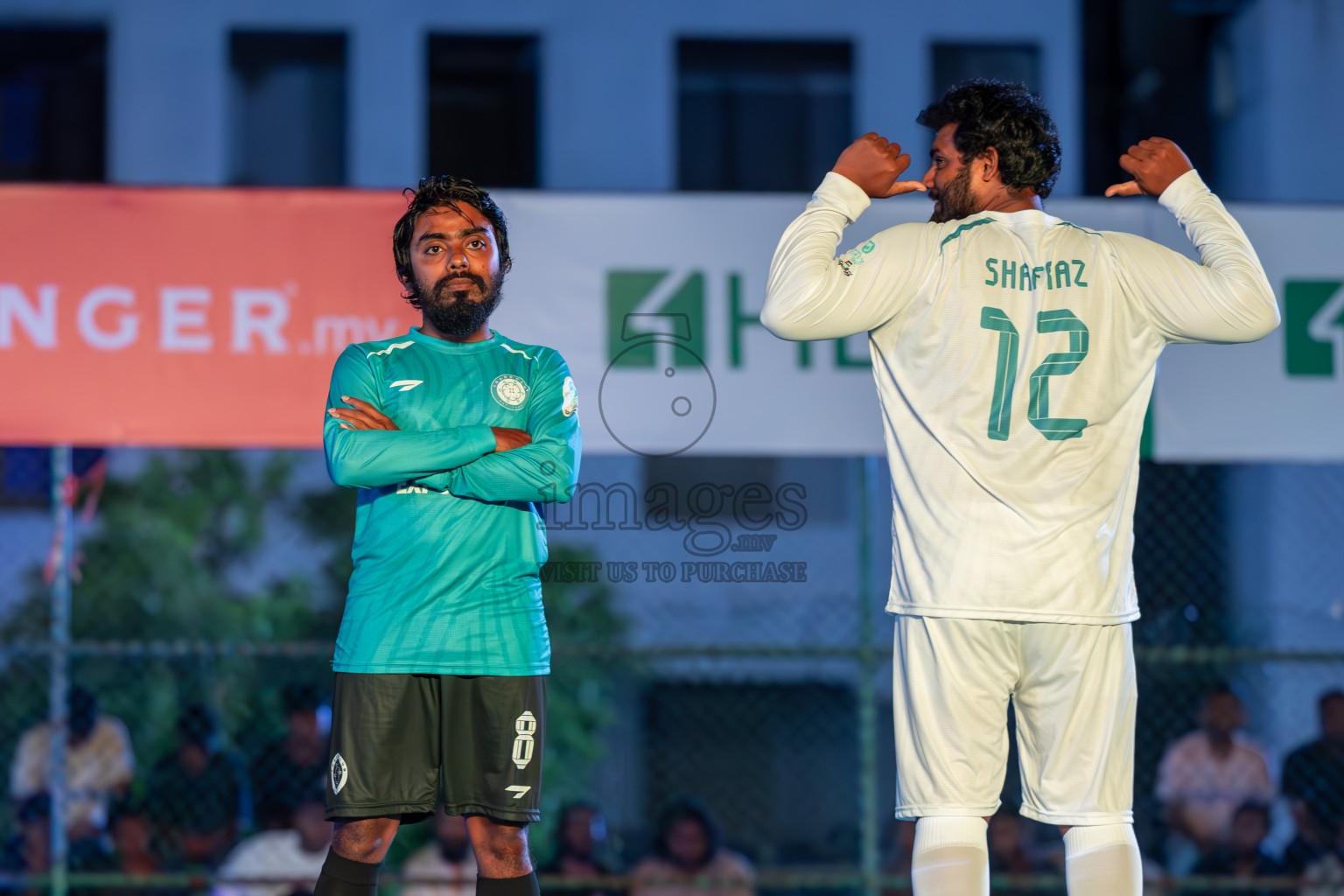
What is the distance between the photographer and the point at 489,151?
33.5ft

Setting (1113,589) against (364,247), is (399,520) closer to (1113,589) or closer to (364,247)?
(1113,589)

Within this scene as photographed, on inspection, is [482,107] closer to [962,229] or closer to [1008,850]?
[1008,850]

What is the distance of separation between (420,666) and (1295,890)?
418 centimetres

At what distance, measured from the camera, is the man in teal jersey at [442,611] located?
104 inches

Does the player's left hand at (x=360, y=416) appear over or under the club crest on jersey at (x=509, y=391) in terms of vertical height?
under

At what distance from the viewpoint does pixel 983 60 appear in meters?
10.1

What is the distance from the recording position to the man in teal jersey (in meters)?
2.63

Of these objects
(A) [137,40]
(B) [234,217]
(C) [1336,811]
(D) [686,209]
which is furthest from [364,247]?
(A) [137,40]

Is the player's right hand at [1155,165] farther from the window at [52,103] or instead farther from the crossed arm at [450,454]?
the window at [52,103]

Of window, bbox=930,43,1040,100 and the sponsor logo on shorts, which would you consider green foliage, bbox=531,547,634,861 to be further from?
the sponsor logo on shorts

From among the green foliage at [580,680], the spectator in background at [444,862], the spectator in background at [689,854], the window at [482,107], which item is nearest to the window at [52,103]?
the window at [482,107]

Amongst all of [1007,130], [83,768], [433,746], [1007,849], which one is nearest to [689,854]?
[1007,849]

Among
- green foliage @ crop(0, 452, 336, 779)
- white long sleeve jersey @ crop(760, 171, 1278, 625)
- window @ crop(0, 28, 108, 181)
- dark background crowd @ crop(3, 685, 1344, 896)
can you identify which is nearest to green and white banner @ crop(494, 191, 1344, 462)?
dark background crowd @ crop(3, 685, 1344, 896)

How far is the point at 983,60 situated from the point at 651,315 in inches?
252
